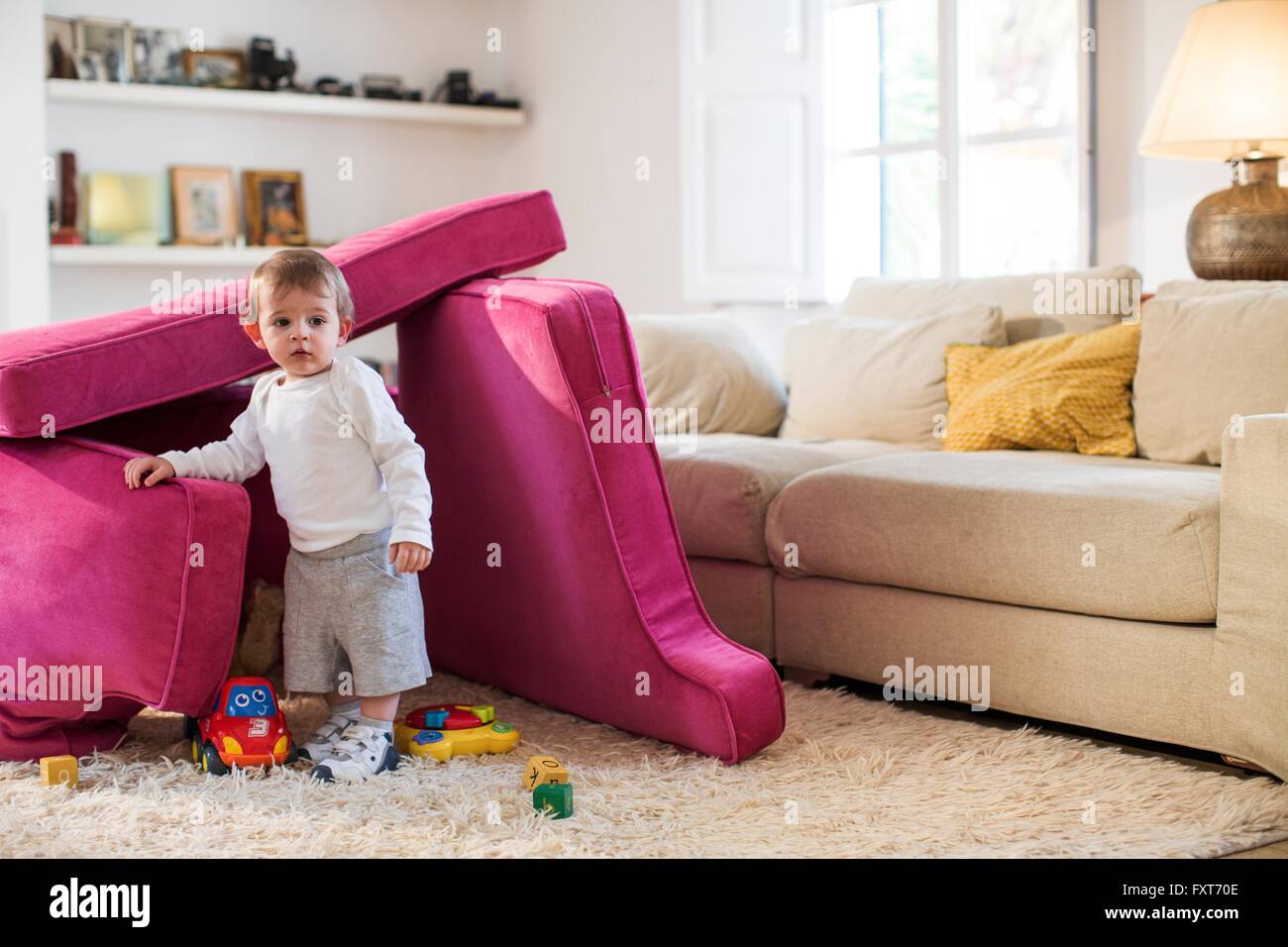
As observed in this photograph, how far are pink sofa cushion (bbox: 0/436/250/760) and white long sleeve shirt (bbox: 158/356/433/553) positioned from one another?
0.14m

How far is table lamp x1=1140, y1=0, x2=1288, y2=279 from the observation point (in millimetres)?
2910

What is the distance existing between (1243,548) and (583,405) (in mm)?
987

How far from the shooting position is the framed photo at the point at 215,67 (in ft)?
17.2

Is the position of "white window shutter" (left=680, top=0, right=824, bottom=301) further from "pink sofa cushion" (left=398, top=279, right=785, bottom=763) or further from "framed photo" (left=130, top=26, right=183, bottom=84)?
"pink sofa cushion" (left=398, top=279, right=785, bottom=763)

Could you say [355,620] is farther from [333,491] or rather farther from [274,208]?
[274,208]

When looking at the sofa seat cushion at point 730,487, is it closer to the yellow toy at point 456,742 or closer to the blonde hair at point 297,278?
the yellow toy at point 456,742

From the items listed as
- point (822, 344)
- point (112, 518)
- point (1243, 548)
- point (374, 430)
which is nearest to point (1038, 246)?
point (822, 344)

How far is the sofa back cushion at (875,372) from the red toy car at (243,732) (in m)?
Answer: 1.67

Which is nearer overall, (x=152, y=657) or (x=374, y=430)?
(x=152, y=657)

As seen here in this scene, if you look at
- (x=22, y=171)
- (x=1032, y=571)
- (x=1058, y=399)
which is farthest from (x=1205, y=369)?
(x=22, y=171)

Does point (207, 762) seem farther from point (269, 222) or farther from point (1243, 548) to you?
point (269, 222)

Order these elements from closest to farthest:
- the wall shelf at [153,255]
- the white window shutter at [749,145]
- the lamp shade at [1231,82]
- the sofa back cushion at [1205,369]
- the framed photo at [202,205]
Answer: the sofa back cushion at [1205,369] < the lamp shade at [1231,82] < the white window shutter at [749,145] < the wall shelf at [153,255] < the framed photo at [202,205]

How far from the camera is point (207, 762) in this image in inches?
78.6

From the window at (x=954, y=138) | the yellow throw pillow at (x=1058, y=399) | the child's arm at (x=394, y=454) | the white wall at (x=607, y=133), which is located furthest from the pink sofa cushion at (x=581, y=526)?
the white wall at (x=607, y=133)
